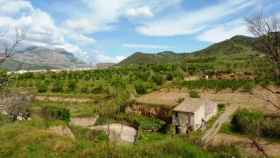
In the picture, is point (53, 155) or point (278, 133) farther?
point (278, 133)

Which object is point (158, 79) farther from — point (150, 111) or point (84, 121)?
point (84, 121)

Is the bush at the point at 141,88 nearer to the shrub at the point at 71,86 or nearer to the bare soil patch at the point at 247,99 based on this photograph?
the bare soil patch at the point at 247,99

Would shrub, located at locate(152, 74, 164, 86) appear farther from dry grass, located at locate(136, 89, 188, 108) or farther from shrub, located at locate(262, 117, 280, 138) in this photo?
shrub, located at locate(262, 117, 280, 138)

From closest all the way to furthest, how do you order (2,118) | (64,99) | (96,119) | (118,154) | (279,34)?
(279,34), (118,154), (2,118), (96,119), (64,99)

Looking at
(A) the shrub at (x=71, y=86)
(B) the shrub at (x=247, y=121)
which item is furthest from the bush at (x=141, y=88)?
(B) the shrub at (x=247, y=121)

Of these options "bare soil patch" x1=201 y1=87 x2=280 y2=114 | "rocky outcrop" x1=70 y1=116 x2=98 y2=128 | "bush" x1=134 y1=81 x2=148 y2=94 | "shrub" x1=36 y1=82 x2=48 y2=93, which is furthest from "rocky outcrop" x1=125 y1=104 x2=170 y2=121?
"shrub" x1=36 y1=82 x2=48 y2=93

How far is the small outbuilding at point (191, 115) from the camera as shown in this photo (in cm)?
2086

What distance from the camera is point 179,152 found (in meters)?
8.27

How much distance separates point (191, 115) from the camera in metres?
20.8

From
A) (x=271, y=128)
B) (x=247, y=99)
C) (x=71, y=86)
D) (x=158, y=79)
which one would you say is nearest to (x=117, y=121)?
(x=247, y=99)

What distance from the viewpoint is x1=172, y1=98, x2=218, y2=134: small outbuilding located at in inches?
821

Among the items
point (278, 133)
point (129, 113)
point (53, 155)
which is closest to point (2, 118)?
point (53, 155)

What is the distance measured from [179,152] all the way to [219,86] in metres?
24.6

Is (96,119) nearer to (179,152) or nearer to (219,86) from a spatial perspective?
(219,86)
